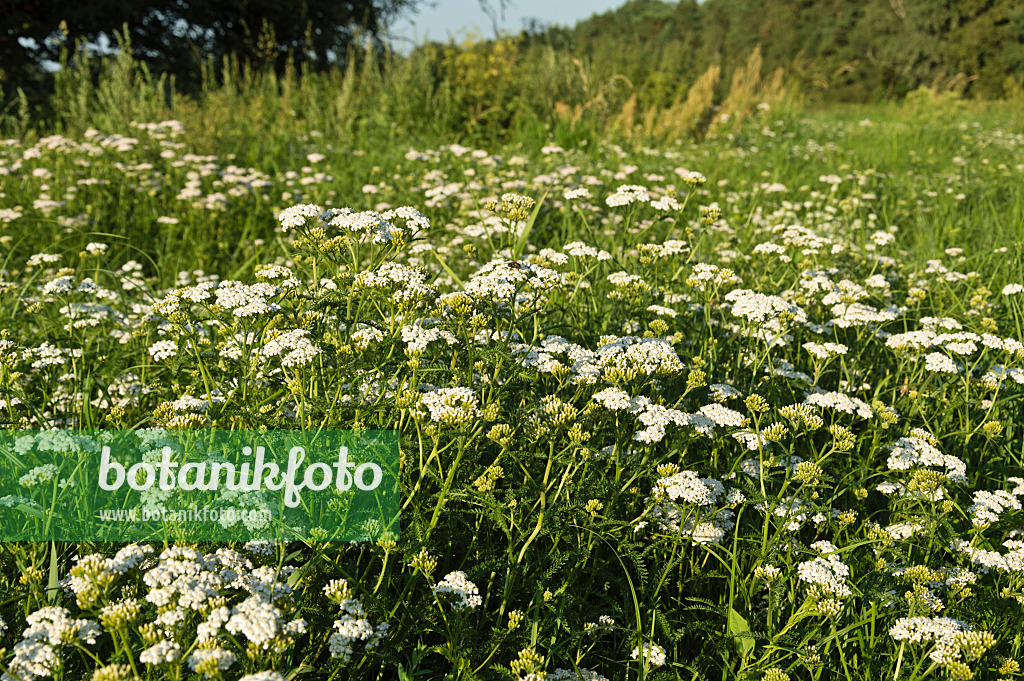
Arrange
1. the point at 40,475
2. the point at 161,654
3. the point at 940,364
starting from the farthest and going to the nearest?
the point at 940,364 → the point at 40,475 → the point at 161,654

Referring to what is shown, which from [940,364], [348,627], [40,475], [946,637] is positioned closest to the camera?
[348,627]

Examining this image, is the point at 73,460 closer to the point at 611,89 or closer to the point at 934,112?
the point at 611,89

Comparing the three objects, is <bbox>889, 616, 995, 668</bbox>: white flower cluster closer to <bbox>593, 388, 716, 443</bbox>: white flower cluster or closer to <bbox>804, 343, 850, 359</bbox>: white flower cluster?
<bbox>593, 388, 716, 443</bbox>: white flower cluster

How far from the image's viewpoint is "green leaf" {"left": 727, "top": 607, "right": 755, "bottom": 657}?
202cm

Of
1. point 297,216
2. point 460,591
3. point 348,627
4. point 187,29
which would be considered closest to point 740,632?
point 460,591

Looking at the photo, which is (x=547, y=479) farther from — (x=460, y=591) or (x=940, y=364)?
(x=940, y=364)

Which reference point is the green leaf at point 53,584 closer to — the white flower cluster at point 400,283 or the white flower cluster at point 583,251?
the white flower cluster at point 400,283

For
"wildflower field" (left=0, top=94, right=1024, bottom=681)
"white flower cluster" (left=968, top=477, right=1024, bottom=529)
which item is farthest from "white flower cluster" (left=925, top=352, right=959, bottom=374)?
"white flower cluster" (left=968, top=477, right=1024, bottom=529)

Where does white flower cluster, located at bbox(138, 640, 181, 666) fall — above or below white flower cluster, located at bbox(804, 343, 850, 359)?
below

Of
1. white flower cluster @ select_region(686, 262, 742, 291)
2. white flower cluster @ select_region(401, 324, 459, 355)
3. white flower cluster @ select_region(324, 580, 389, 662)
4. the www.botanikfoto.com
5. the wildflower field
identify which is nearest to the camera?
white flower cluster @ select_region(324, 580, 389, 662)

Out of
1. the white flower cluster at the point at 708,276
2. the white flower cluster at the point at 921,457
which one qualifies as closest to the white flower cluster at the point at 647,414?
the white flower cluster at the point at 921,457

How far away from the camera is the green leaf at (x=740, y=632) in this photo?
6.61 ft

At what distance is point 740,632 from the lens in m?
2.03

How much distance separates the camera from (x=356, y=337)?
2461mm
